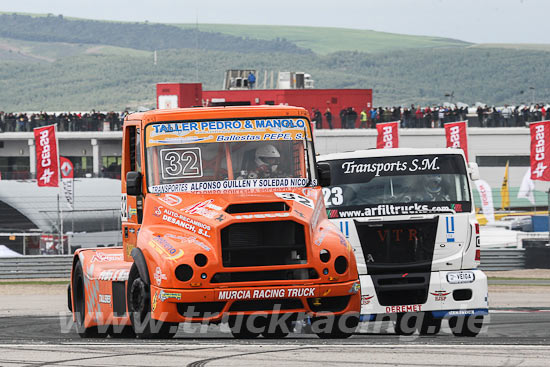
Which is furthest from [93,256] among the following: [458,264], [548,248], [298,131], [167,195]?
[548,248]

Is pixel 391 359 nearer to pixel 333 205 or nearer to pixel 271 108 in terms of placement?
pixel 271 108

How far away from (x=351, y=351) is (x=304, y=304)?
1438 mm

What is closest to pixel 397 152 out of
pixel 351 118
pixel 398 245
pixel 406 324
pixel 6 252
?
pixel 398 245

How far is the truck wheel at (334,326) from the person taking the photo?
37.4ft

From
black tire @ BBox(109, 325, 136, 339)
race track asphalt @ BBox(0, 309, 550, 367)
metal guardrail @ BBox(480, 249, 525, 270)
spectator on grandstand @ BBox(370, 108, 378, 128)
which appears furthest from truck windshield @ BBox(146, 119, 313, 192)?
spectator on grandstand @ BBox(370, 108, 378, 128)

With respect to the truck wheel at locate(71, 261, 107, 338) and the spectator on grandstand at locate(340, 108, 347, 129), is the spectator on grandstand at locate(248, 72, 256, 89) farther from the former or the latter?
the truck wheel at locate(71, 261, 107, 338)

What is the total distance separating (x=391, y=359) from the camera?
30.0 feet

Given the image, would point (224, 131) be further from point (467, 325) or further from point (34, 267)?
point (34, 267)

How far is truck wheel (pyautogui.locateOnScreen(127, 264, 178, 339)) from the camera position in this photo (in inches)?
441

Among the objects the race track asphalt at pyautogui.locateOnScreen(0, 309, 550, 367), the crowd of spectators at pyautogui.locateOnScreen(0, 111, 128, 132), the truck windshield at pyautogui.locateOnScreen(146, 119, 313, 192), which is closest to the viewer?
the race track asphalt at pyautogui.locateOnScreen(0, 309, 550, 367)

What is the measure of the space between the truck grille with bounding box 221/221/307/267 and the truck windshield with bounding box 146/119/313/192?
2.57ft

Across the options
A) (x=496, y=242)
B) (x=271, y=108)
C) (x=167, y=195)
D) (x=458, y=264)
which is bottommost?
(x=496, y=242)

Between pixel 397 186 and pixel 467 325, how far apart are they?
1.93 meters

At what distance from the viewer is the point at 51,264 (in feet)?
99.0
